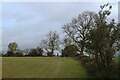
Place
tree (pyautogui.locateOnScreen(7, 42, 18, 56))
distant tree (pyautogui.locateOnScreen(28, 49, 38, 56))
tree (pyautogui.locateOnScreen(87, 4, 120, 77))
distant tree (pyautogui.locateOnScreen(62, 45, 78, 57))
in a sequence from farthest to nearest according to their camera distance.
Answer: tree (pyautogui.locateOnScreen(7, 42, 18, 56)), distant tree (pyautogui.locateOnScreen(28, 49, 38, 56)), distant tree (pyautogui.locateOnScreen(62, 45, 78, 57)), tree (pyautogui.locateOnScreen(87, 4, 120, 77))

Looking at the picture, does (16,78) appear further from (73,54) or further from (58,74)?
(73,54)

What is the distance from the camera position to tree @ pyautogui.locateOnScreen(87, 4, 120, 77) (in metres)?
20.5

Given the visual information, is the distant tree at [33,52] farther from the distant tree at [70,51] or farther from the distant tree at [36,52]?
the distant tree at [70,51]

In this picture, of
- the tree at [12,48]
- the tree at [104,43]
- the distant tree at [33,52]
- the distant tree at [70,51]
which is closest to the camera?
the tree at [104,43]

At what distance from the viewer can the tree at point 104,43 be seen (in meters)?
20.5

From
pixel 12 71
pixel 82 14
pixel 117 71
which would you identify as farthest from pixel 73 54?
pixel 117 71

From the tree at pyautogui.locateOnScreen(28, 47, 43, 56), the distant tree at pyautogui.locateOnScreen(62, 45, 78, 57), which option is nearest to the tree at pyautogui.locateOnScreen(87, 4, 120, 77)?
the distant tree at pyautogui.locateOnScreen(62, 45, 78, 57)

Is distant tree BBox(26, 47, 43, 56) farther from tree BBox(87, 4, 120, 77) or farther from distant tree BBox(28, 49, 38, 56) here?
tree BBox(87, 4, 120, 77)

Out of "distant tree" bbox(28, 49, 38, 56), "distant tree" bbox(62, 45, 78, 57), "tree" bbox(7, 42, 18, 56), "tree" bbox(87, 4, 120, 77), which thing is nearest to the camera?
"tree" bbox(87, 4, 120, 77)

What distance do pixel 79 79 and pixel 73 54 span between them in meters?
26.6

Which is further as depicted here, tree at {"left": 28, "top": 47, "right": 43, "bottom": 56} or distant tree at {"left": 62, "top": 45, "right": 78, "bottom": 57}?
tree at {"left": 28, "top": 47, "right": 43, "bottom": 56}

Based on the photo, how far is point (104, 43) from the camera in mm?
20453

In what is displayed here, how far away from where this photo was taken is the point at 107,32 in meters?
20.9

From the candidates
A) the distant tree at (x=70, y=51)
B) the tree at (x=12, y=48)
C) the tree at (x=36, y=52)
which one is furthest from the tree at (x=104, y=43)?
the tree at (x=12, y=48)
